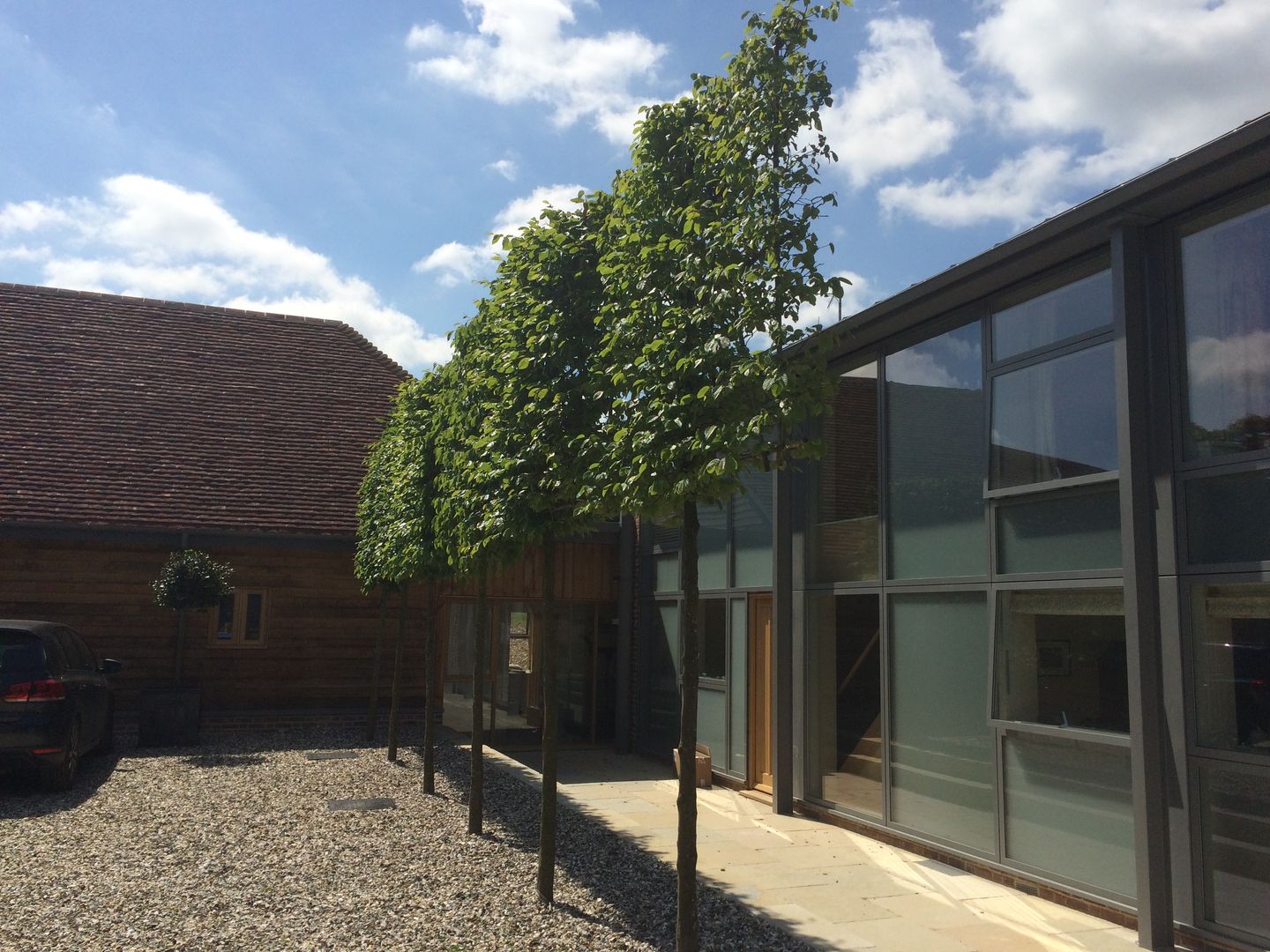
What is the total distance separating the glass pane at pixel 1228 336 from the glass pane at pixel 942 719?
218 cm

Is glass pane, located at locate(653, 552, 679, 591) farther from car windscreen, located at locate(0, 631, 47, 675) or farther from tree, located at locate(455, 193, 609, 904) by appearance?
car windscreen, located at locate(0, 631, 47, 675)

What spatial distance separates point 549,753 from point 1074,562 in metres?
3.71

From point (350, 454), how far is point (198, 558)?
405cm

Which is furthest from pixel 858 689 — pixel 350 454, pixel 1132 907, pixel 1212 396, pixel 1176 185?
pixel 350 454

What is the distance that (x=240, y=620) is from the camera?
609 inches

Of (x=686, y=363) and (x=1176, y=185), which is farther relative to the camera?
(x=1176, y=185)

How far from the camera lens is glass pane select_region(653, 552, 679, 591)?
42.3 feet

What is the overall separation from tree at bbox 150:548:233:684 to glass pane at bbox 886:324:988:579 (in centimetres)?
948

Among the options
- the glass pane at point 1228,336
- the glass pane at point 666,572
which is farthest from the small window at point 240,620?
the glass pane at point 1228,336

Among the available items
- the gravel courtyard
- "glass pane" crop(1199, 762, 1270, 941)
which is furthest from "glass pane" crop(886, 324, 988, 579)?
the gravel courtyard

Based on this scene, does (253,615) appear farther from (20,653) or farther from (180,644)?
(20,653)

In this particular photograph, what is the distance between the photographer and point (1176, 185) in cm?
581

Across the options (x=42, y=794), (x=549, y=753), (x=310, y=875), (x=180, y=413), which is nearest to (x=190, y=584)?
(x=42, y=794)

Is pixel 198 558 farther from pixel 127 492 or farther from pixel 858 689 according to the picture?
pixel 858 689
